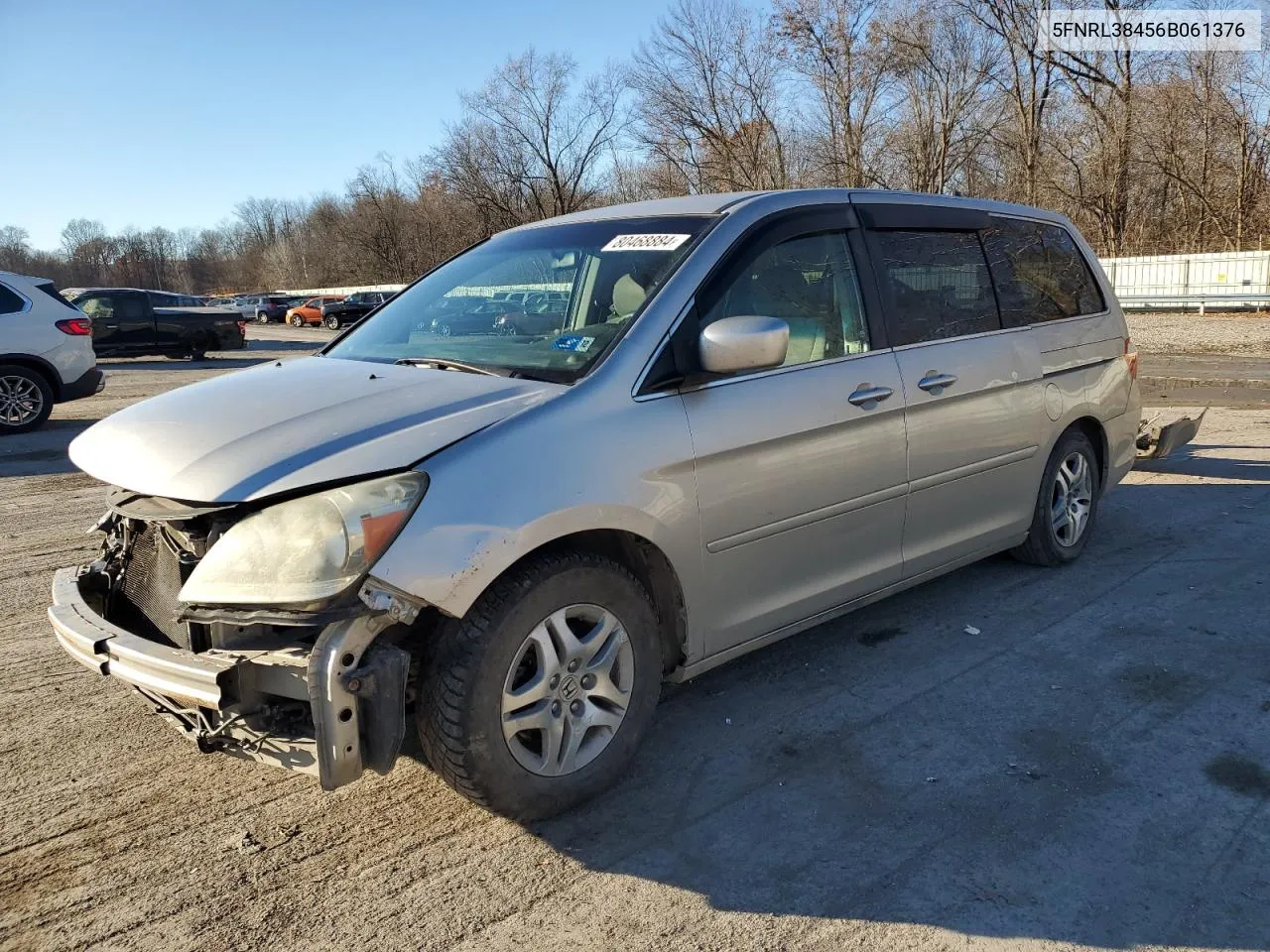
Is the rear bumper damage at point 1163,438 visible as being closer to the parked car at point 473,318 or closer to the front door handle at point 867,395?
the front door handle at point 867,395

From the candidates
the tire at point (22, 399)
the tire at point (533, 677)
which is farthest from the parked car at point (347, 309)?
the tire at point (533, 677)

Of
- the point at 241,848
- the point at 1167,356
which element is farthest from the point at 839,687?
the point at 1167,356

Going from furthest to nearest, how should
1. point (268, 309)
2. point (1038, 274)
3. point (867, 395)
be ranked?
point (268, 309), point (1038, 274), point (867, 395)

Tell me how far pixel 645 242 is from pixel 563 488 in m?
1.27

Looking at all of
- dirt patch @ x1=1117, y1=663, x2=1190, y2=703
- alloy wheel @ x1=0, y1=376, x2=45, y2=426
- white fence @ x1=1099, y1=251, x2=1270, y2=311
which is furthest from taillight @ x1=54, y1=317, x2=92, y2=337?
white fence @ x1=1099, y1=251, x2=1270, y2=311

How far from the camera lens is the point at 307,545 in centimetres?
256

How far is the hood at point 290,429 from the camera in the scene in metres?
2.66

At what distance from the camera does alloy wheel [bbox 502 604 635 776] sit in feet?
9.28

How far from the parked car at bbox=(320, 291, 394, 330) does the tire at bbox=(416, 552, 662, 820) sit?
134ft

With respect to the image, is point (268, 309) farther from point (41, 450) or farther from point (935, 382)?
point (935, 382)

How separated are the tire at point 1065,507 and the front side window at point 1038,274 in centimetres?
70

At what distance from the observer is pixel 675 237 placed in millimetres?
3604

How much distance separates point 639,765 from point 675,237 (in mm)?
1891

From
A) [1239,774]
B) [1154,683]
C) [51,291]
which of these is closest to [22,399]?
[51,291]
